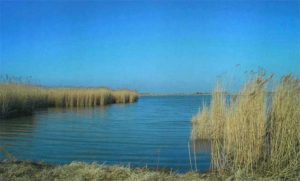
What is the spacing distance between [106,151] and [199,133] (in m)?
3.81

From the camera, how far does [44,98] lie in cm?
2959

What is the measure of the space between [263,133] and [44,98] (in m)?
24.1

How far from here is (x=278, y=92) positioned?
24.1ft

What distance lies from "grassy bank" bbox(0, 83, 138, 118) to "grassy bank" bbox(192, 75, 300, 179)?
1510 cm

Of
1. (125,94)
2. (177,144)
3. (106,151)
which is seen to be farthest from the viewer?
(125,94)

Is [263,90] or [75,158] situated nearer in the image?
[263,90]

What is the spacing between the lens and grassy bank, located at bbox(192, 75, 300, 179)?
7.11 metres

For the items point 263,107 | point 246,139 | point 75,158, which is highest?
point 263,107

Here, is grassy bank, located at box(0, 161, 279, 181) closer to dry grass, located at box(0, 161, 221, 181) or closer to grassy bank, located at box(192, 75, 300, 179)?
dry grass, located at box(0, 161, 221, 181)

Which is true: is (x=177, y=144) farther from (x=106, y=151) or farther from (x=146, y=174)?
(x=146, y=174)

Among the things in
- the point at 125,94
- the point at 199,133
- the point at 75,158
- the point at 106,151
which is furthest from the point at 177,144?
the point at 125,94

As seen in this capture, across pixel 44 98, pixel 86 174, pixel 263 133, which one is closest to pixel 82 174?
pixel 86 174

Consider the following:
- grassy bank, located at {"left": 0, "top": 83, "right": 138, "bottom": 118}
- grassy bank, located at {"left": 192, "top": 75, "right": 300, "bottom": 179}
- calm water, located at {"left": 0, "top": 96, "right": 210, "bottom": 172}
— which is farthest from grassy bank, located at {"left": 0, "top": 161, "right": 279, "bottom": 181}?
grassy bank, located at {"left": 0, "top": 83, "right": 138, "bottom": 118}

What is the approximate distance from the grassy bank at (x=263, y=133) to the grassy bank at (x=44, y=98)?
15.1 m
